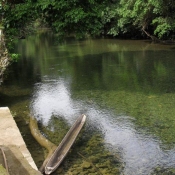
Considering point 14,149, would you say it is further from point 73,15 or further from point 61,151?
point 73,15

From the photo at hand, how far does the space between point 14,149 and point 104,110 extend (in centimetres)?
508

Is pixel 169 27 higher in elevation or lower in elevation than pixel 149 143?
higher

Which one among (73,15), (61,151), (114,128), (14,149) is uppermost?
(73,15)

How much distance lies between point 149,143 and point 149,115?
2.16 metres

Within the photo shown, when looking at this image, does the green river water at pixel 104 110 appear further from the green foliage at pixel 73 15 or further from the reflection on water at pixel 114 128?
the green foliage at pixel 73 15

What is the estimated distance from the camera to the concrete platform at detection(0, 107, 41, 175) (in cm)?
506

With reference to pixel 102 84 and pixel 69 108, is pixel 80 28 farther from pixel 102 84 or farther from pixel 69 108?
pixel 69 108

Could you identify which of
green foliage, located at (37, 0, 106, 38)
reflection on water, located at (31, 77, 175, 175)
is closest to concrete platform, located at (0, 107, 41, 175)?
reflection on water, located at (31, 77, 175, 175)

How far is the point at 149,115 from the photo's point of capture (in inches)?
393

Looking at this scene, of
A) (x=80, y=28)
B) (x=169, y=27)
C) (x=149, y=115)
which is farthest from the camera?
(x=169, y=27)

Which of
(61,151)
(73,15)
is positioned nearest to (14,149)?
(61,151)

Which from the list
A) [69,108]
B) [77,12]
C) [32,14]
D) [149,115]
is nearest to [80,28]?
[77,12]

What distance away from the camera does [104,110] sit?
10656mm

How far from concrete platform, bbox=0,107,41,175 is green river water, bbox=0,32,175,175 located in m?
0.71
